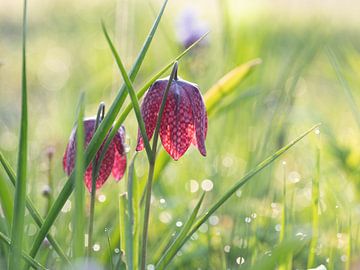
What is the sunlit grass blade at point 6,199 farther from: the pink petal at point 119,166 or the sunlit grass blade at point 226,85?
the sunlit grass blade at point 226,85

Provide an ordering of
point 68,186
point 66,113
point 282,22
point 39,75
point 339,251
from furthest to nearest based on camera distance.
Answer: point 282,22 < point 39,75 < point 66,113 < point 339,251 < point 68,186

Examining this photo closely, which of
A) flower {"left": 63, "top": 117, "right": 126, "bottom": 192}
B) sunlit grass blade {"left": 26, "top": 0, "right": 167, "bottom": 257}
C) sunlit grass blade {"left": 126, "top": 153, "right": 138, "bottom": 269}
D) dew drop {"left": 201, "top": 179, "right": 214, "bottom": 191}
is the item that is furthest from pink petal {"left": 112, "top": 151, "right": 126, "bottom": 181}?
→ dew drop {"left": 201, "top": 179, "right": 214, "bottom": 191}

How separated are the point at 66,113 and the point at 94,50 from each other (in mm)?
1415

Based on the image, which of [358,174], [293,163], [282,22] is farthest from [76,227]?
[282,22]

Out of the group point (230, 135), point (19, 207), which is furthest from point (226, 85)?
point (230, 135)

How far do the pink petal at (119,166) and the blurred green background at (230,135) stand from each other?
0.12 meters

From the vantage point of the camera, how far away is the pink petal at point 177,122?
1127mm

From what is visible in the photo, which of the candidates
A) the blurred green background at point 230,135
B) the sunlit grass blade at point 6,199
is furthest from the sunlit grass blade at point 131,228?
the sunlit grass blade at point 6,199

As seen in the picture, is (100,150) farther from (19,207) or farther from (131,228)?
(19,207)

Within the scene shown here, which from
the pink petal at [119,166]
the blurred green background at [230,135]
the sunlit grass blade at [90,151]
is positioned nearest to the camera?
the sunlit grass blade at [90,151]

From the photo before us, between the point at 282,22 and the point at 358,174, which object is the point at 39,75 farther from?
the point at 358,174

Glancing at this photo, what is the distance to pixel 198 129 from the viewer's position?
1.14 metres

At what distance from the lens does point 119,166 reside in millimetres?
1293

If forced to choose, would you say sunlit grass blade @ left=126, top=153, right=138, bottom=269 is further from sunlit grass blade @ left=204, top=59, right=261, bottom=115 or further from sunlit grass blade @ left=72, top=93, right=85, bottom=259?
sunlit grass blade @ left=204, top=59, right=261, bottom=115
